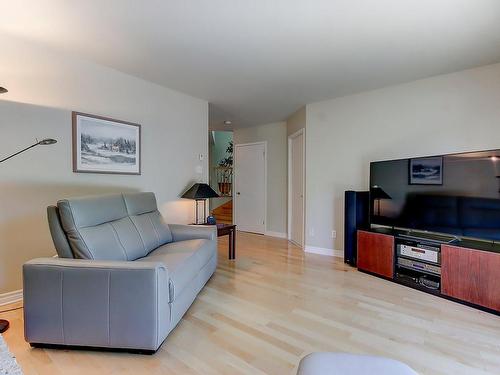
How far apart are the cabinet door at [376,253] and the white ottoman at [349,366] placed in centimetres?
212

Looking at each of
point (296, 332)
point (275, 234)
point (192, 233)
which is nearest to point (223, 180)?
point (275, 234)

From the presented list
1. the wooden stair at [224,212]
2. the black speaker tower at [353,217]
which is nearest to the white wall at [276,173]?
the wooden stair at [224,212]

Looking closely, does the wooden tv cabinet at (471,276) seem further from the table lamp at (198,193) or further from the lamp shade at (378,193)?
the table lamp at (198,193)

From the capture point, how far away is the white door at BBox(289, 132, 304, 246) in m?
4.46

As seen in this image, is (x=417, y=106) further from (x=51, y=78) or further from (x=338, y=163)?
(x=51, y=78)

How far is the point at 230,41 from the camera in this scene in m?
2.28

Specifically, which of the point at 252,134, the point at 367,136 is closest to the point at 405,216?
the point at 367,136

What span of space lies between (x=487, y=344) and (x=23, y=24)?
13.2 ft

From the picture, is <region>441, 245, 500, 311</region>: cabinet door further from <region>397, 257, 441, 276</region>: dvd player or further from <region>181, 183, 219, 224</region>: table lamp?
<region>181, 183, 219, 224</region>: table lamp

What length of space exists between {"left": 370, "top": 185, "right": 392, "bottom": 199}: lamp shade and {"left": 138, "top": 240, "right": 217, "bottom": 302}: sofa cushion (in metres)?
1.96

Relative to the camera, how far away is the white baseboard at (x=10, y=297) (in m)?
2.27

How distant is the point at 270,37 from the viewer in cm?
221

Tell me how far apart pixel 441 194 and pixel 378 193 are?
2.15 ft

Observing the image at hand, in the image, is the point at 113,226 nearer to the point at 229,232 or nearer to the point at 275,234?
the point at 229,232
